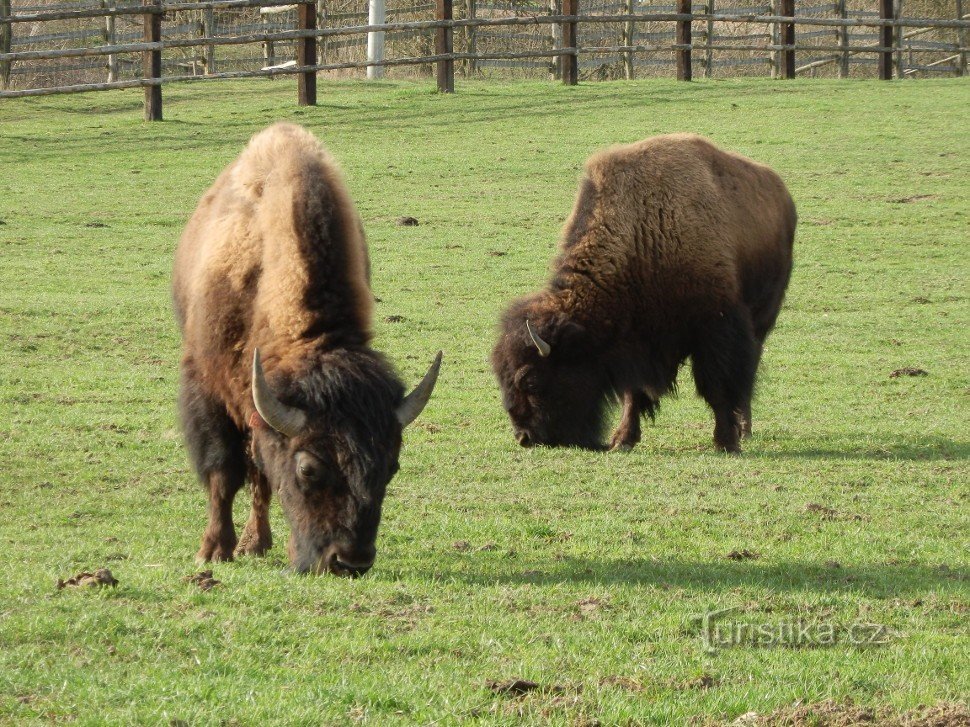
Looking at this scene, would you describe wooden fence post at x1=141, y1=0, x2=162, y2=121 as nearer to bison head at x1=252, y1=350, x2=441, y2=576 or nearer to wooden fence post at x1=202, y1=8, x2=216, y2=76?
wooden fence post at x1=202, y1=8, x2=216, y2=76

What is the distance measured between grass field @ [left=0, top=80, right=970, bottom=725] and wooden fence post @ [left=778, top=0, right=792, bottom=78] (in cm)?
936

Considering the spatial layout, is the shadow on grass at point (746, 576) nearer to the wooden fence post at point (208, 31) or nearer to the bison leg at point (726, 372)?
the bison leg at point (726, 372)

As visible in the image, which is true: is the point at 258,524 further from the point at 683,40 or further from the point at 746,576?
the point at 683,40

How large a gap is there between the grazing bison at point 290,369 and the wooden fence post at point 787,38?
81.7 feet

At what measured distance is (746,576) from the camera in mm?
6512

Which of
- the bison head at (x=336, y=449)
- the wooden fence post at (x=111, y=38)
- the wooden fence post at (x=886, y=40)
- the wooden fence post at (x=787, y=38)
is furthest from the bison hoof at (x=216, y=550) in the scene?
the wooden fence post at (x=886, y=40)

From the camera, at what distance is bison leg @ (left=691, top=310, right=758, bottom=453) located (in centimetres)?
1045

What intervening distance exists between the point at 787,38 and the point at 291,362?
26997 millimetres

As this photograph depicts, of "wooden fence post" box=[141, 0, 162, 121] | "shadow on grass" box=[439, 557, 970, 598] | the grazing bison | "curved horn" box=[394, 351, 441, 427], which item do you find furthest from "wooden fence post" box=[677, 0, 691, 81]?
"curved horn" box=[394, 351, 441, 427]

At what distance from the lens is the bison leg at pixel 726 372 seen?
10453mm

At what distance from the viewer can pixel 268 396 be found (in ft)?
19.3

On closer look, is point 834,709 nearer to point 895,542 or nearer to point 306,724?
point 306,724

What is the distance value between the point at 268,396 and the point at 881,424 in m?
6.57

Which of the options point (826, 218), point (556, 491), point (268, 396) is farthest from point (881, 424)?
point (826, 218)
